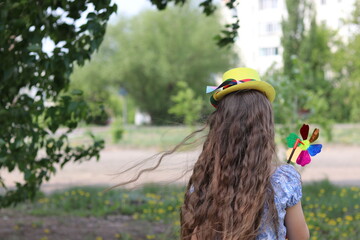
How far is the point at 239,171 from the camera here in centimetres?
194

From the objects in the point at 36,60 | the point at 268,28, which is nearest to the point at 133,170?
the point at 36,60

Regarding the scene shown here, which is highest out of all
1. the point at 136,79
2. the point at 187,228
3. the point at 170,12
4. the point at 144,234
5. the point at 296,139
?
the point at 170,12

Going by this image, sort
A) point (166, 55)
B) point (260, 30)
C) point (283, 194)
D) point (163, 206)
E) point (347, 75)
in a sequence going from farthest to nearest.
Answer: point (260, 30)
point (347, 75)
point (166, 55)
point (163, 206)
point (283, 194)

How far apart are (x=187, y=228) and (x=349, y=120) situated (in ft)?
86.7

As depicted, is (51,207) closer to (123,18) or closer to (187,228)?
(187,228)

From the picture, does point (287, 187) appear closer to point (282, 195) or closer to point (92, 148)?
point (282, 195)

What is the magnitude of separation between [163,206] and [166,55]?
23455 millimetres

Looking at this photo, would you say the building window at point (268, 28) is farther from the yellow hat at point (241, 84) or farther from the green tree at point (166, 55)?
the yellow hat at point (241, 84)

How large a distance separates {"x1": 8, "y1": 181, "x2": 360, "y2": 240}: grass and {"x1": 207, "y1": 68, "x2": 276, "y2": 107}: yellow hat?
2.83m

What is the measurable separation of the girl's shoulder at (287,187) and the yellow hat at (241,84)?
0.31m

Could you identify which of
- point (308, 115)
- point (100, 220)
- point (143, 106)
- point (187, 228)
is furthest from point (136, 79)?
point (187, 228)

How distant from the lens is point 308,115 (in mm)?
7777

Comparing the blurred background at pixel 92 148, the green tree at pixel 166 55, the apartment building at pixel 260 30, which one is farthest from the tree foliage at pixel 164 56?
the apartment building at pixel 260 30

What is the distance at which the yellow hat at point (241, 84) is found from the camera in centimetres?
193
